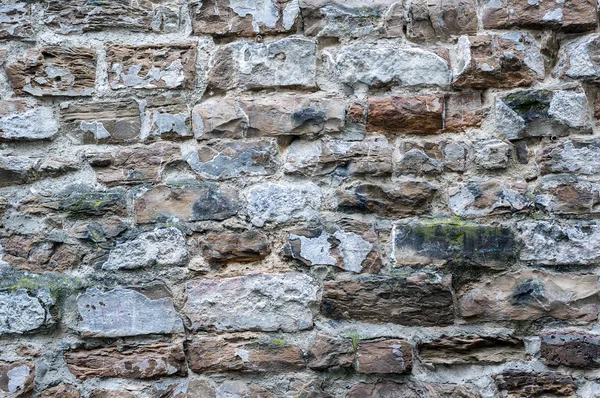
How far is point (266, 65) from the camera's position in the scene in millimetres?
1646

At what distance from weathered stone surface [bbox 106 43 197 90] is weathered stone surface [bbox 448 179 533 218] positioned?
78 cm

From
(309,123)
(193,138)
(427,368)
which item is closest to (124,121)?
(193,138)

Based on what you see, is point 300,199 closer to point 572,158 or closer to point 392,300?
point 392,300

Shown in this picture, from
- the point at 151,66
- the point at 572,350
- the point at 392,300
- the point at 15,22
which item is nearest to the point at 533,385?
the point at 572,350

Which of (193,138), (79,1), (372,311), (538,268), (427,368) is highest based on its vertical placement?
(79,1)

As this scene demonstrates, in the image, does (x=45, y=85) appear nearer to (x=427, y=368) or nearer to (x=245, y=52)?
(x=245, y=52)

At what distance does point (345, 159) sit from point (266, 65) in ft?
1.11

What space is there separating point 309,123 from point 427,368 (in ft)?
2.31

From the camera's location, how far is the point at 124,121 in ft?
5.40

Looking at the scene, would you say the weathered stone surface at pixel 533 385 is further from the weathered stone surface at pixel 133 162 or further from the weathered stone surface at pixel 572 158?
the weathered stone surface at pixel 133 162

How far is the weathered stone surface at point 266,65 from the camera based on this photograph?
164 centimetres

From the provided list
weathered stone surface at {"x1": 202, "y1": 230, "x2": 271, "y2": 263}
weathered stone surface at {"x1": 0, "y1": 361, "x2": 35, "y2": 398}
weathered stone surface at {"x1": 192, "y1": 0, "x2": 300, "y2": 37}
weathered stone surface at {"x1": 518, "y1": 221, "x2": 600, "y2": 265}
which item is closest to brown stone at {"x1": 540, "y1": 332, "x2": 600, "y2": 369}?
weathered stone surface at {"x1": 518, "y1": 221, "x2": 600, "y2": 265}

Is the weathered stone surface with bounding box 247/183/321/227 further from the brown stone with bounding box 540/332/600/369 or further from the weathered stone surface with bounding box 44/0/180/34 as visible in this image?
the brown stone with bounding box 540/332/600/369

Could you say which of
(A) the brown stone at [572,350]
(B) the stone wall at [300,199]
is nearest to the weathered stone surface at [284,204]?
(B) the stone wall at [300,199]
